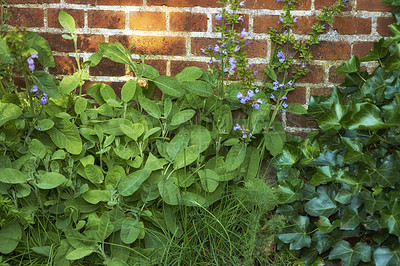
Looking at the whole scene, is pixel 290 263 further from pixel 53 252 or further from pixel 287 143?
pixel 53 252

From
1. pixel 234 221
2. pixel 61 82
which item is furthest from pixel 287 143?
pixel 61 82

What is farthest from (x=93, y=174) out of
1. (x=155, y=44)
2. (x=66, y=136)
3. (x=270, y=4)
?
(x=270, y=4)

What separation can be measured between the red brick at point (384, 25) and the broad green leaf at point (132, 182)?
1159mm

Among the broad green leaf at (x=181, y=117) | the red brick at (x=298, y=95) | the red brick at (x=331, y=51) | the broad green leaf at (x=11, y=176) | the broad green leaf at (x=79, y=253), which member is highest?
the red brick at (x=331, y=51)

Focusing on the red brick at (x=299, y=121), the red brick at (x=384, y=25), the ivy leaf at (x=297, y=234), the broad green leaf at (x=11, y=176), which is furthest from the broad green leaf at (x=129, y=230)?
the red brick at (x=384, y=25)

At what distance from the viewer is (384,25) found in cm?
178

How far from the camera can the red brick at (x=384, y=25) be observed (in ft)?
5.81

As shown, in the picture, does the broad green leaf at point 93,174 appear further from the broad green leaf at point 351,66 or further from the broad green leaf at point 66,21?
the broad green leaf at point 351,66

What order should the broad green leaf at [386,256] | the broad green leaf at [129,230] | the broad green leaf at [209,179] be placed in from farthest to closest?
1. the broad green leaf at [209,179]
2. the broad green leaf at [129,230]
3. the broad green leaf at [386,256]

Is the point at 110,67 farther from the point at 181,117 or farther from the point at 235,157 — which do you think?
the point at 235,157

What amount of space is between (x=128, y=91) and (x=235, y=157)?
1.71ft

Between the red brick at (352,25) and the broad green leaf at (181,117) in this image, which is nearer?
the broad green leaf at (181,117)

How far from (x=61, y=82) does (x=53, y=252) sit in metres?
0.68

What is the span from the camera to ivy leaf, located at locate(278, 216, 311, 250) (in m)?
1.50
